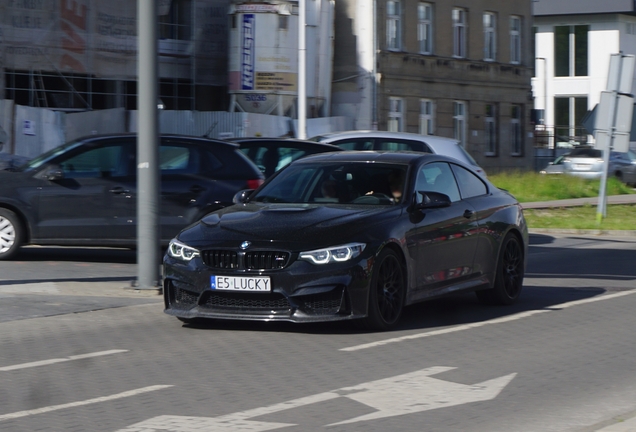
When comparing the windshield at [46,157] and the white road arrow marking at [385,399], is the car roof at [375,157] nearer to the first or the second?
the white road arrow marking at [385,399]

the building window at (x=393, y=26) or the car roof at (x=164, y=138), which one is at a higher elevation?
the building window at (x=393, y=26)

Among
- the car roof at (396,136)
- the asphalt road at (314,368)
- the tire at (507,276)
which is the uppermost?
the car roof at (396,136)

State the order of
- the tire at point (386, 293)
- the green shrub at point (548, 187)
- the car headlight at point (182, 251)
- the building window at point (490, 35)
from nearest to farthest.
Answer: the tire at point (386, 293)
the car headlight at point (182, 251)
the green shrub at point (548, 187)
the building window at point (490, 35)

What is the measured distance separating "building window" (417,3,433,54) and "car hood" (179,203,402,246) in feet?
115

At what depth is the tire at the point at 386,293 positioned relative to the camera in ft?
29.3

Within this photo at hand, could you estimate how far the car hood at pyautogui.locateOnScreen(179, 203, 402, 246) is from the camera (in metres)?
8.80

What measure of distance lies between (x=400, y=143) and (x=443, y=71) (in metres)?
26.6

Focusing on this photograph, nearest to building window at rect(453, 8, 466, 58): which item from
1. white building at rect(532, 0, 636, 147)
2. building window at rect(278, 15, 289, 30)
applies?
building window at rect(278, 15, 289, 30)

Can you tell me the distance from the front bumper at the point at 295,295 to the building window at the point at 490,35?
40.6 metres

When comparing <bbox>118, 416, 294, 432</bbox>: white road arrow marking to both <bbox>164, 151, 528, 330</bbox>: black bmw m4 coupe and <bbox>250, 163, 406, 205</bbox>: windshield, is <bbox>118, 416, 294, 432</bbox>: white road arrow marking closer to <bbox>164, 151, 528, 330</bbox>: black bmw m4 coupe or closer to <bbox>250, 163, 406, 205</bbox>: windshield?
<bbox>164, 151, 528, 330</bbox>: black bmw m4 coupe

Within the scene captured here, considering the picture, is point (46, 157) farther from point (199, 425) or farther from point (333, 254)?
point (199, 425)

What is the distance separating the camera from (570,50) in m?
67.8

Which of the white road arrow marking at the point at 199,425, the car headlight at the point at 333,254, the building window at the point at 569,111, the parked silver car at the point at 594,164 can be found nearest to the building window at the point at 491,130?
the parked silver car at the point at 594,164

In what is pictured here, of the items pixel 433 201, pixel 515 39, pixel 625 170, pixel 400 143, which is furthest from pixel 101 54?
pixel 433 201
